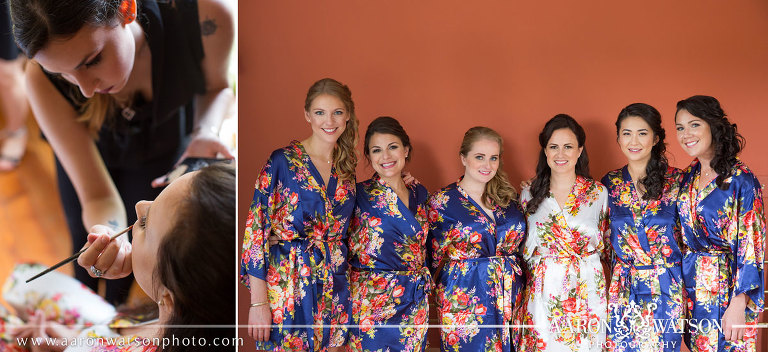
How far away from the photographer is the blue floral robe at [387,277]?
296 cm

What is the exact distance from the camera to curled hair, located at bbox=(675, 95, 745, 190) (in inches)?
115

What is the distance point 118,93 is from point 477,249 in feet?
5.28

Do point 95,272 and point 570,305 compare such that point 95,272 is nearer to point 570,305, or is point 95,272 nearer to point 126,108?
point 126,108

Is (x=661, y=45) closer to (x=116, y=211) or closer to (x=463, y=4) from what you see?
(x=463, y=4)

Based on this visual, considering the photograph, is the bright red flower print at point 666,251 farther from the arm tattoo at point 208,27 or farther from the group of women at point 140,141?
the arm tattoo at point 208,27

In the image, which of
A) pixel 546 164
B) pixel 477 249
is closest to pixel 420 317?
pixel 477 249

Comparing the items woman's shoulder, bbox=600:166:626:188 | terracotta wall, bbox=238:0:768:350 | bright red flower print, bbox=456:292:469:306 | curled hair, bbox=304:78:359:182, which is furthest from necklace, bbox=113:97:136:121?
woman's shoulder, bbox=600:166:626:188

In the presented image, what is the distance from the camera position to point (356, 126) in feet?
9.86

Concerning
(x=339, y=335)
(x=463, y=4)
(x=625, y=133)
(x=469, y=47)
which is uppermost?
(x=463, y=4)

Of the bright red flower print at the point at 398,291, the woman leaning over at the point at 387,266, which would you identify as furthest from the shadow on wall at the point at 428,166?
the bright red flower print at the point at 398,291

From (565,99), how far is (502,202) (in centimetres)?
78

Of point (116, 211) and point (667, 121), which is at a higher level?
point (667, 121)

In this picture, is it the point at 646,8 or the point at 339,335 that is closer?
the point at 339,335

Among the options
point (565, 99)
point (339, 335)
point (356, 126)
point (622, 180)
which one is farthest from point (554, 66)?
point (339, 335)
